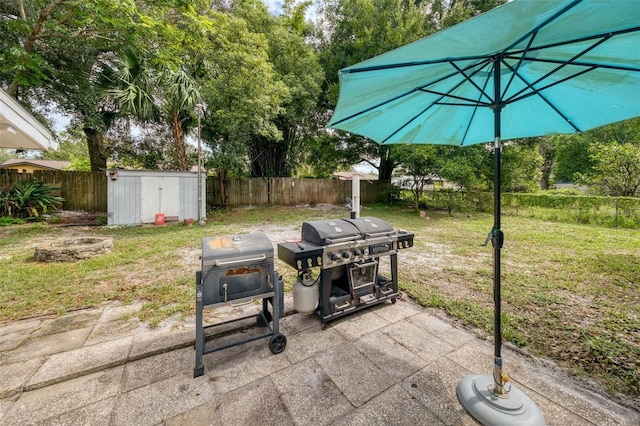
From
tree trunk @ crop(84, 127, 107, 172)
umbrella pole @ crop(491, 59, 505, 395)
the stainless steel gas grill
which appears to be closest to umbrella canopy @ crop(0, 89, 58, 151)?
the stainless steel gas grill

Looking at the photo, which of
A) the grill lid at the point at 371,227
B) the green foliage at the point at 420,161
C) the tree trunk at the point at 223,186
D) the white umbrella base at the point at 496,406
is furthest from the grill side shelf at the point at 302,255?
the tree trunk at the point at 223,186

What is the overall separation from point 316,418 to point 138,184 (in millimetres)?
8185

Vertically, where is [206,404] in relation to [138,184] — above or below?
below

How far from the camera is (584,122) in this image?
A: 2.15m

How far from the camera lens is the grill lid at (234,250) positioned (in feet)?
5.68

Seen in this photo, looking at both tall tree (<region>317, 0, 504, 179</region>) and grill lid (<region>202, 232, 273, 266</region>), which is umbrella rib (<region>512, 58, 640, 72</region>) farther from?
tall tree (<region>317, 0, 504, 179</region>)

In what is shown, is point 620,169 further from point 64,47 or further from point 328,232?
point 64,47

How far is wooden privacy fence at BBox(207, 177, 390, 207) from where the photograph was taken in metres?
10.9

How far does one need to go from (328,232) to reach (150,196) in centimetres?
739

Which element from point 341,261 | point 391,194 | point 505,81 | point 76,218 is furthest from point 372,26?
point 76,218

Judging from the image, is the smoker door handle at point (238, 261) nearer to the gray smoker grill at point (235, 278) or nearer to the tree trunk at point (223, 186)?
Result: the gray smoker grill at point (235, 278)

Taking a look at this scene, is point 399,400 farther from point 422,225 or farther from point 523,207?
point 523,207

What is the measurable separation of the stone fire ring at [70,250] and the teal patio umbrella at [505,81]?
4887 mm

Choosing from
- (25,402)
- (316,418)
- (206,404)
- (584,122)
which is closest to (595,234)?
(584,122)
